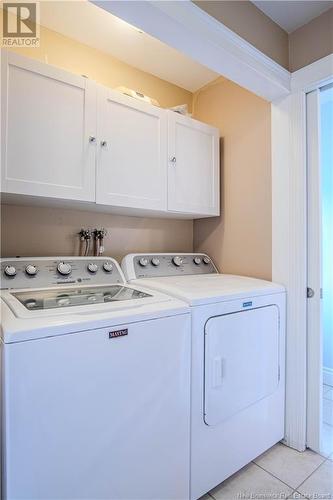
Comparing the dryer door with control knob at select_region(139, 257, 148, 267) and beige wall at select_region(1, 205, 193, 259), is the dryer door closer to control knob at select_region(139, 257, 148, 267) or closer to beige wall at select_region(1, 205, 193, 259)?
control knob at select_region(139, 257, 148, 267)

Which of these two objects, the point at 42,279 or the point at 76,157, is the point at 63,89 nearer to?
the point at 76,157

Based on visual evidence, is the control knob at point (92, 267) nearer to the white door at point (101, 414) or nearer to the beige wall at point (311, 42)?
the white door at point (101, 414)

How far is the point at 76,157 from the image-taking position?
4.85ft

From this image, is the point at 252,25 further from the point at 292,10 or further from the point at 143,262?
the point at 143,262

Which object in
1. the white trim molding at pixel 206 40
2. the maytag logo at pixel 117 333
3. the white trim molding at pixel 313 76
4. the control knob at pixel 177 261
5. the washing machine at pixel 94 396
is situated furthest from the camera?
the control knob at pixel 177 261

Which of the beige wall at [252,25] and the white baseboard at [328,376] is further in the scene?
the white baseboard at [328,376]

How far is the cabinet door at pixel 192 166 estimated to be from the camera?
1.88m

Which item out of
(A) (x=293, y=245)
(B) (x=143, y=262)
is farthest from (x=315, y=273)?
(B) (x=143, y=262)

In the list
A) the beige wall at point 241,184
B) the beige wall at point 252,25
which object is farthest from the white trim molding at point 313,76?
the beige wall at point 241,184

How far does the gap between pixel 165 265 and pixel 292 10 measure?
67.7 inches

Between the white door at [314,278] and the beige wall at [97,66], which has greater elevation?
the beige wall at [97,66]

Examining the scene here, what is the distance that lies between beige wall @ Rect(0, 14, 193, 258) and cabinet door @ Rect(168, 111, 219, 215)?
378mm

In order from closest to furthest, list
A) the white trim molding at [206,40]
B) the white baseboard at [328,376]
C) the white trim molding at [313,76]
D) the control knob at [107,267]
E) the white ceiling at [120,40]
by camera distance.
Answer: the white trim molding at [206,40], the white trim molding at [313,76], the white ceiling at [120,40], the control knob at [107,267], the white baseboard at [328,376]

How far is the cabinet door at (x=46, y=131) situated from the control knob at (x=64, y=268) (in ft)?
1.29
